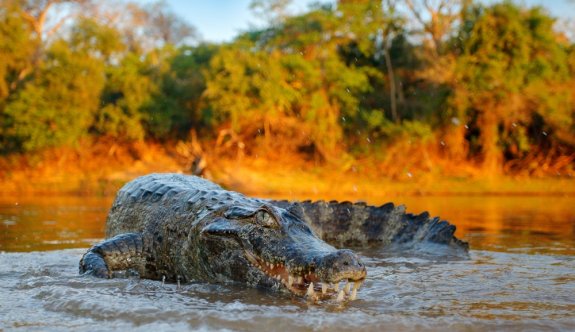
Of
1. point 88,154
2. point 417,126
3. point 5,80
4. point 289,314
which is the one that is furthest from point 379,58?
point 289,314

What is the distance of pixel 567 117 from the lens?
67.6 feet

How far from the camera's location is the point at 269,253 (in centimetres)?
404

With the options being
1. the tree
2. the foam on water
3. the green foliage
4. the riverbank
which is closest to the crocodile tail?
the foam on water

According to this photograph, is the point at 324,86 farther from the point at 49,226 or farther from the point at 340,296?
the point at 340,296

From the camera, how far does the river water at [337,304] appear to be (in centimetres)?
327

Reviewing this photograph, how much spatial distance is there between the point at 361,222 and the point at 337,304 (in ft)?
11.2

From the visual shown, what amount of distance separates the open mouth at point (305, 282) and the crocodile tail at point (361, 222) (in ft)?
8.46

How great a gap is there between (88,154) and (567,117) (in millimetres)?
16023

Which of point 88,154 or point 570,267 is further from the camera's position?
point 88,154

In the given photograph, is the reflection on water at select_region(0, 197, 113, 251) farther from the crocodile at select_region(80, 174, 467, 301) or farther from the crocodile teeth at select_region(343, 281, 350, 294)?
the crocodile teeth at select_region(343, 281, 350, 294)

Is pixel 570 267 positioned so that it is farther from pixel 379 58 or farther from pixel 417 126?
pixel 379 58

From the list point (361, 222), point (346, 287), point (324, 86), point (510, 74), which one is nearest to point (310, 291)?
point (346, 287)

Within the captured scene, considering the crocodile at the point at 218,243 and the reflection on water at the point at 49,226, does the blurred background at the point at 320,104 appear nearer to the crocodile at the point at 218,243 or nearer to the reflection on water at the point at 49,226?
the reflection on water at the point at 49,226

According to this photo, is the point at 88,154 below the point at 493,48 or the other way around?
below
